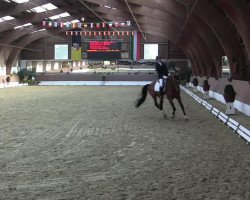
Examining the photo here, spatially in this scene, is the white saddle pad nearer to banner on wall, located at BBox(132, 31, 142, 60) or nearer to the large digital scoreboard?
the large digital scoreboard

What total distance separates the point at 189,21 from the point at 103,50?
14.7 m

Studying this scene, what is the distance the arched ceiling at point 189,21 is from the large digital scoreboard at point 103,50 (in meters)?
2.89

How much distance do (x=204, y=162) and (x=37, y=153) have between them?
3.17 m

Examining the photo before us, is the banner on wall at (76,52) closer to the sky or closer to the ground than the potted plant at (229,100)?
closer to the sky

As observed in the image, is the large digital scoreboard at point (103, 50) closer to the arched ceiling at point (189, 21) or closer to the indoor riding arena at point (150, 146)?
the arched ceiling at point (189, 21)

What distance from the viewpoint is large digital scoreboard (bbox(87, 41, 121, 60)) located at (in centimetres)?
3834

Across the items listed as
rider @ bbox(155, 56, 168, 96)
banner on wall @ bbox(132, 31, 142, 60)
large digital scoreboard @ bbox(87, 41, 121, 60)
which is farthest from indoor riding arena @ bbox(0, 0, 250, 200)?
banner on wall @ bbox(132, 31, 142, 60)

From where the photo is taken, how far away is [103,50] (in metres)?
38.3

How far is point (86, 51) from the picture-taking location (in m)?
38.8

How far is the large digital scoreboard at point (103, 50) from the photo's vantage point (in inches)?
1510

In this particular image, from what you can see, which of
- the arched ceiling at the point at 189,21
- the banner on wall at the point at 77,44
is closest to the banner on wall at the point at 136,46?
the arched ceiling at the point at 189,21

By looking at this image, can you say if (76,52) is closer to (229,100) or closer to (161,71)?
(229,100)

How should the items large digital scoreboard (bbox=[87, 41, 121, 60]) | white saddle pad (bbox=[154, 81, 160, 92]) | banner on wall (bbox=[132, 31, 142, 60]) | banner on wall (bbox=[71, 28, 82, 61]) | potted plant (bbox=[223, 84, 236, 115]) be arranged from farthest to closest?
banner on wall (bbox=[132, 31, 142, 60]) < banner on wall (bbox=[71, 28, 82, 61]) < large digital scoreboard (bbox=[87, 41, 121, 60]) < potted plant (bbox=[223, 84, 236, 115]) < white saddle pad (bbox=[154, 81, 160, 92])

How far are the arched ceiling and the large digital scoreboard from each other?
2889mm
